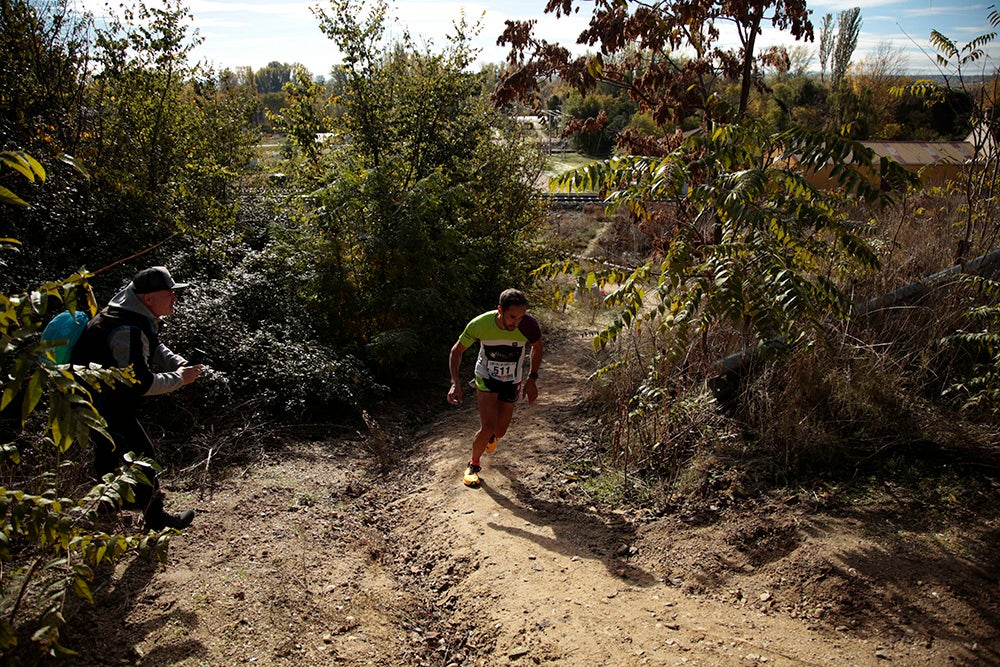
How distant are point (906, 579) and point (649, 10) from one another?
18.8 ft

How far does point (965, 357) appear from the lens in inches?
231

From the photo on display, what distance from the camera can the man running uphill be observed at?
18.7 ft

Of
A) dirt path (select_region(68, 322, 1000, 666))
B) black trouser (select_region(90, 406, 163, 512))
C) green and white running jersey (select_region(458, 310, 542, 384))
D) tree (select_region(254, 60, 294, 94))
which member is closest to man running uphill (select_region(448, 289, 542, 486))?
green and white running jersey (select_region(458, 310, 542, 384))

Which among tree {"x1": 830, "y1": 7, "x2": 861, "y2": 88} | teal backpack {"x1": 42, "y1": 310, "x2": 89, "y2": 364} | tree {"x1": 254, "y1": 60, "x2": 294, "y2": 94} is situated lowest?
teal backpack {"x1": 42, "y1": 310, "x2": 89, "y2": 364}

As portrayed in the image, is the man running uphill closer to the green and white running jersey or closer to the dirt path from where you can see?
the green and white running jersey

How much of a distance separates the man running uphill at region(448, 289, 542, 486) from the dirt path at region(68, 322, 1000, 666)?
0.72 m

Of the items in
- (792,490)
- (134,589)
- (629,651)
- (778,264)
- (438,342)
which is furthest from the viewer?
(438,342)

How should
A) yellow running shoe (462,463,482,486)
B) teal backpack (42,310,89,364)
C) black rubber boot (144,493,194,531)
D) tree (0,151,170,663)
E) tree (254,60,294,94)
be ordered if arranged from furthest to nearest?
tree (254,60,294,94) → yellow running shoe (462,463,482,486) → black rubber boot (144,493,194,531) → teal backpack (42,310,89,364) → tree (0,151,170,663)

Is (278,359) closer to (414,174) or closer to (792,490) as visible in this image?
(414,174)

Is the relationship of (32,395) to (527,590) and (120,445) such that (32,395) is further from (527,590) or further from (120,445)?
(527,590)

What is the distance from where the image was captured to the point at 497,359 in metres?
5.76

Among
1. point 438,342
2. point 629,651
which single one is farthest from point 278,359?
point 629,651

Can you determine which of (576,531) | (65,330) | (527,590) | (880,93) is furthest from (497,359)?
(880,93)

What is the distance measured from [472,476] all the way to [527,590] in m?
1.72
